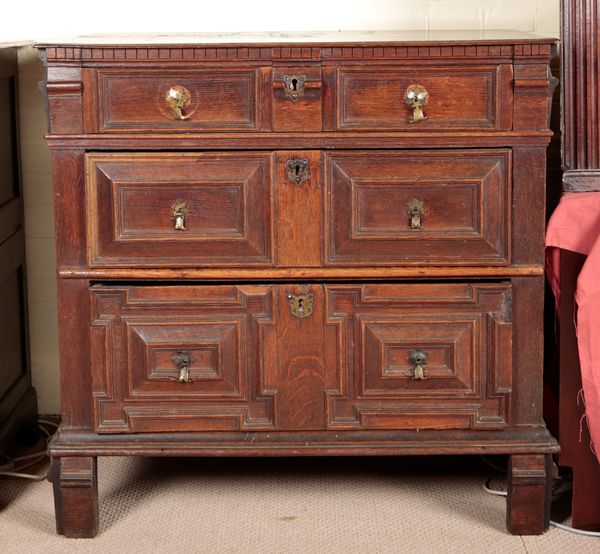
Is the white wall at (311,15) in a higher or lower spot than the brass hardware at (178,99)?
higher

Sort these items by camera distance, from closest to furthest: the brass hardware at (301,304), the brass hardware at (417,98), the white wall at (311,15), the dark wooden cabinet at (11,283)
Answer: the brass hardware at (417,98)
the brass hardware at (301,304)
the dark wooden cabinet at (11,283)
the white wall at (311,15)

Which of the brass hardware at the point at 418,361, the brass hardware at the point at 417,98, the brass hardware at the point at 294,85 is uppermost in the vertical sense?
the brass hardware at the point at 294,85

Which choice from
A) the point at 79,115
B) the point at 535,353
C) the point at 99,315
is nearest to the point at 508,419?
the point at 535,353

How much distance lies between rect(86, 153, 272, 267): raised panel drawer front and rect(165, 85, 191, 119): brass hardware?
0.09m

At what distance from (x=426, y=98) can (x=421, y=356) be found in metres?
0.56

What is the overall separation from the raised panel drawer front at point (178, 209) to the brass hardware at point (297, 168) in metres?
0.05

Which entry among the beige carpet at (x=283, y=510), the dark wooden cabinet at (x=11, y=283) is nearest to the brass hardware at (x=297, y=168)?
the beige carpet at (x=283, y=510)

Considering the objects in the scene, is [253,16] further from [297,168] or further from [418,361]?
[418,361]

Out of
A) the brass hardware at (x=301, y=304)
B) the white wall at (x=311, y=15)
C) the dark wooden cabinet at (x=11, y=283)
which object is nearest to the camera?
the brass hardware at (x=301, y=304)

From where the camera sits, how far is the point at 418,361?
8.38 feet

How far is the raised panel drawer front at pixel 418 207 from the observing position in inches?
97.7

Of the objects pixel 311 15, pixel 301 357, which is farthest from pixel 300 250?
pixel 311 15

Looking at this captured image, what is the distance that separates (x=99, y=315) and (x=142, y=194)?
29 centimetres

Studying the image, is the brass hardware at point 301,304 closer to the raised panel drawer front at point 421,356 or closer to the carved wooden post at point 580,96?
the raised panel drawer front at point 421,356
